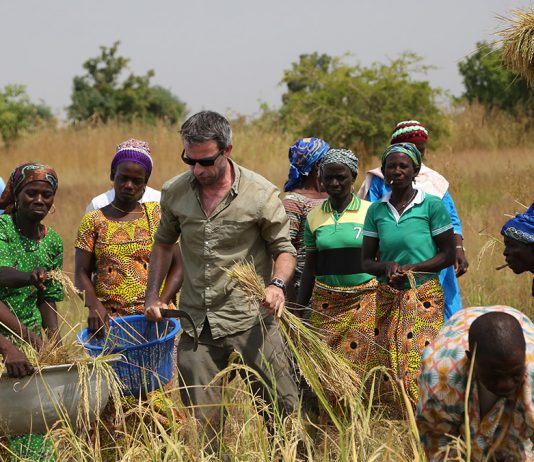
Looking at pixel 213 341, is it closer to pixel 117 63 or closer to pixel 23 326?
pixel 23 326

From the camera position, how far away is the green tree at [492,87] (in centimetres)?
2028

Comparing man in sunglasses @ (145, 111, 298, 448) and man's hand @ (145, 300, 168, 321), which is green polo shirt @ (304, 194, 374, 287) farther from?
man's hand @ (145, 300, 168, 321)

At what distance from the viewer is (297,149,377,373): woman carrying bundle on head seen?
4.88 m

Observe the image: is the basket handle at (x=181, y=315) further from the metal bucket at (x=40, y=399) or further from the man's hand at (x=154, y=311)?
the metal bucket at (x=40, y=399)

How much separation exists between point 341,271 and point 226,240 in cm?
99

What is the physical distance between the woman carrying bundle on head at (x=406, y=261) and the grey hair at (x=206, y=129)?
1.07 m

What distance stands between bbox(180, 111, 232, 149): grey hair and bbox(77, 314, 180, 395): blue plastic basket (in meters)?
0.92

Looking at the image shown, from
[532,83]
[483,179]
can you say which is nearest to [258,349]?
[532,83]

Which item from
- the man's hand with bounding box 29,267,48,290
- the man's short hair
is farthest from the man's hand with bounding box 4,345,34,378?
the man's short hair

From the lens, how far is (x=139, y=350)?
409cm

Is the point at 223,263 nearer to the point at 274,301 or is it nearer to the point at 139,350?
the point at 274,301

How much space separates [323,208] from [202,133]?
4.04 ft

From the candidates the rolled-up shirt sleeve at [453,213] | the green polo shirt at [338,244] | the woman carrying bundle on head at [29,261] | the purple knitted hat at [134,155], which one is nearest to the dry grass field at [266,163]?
the rolled-up shirt sleeve at [453,213]

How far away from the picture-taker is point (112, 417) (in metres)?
4.43
